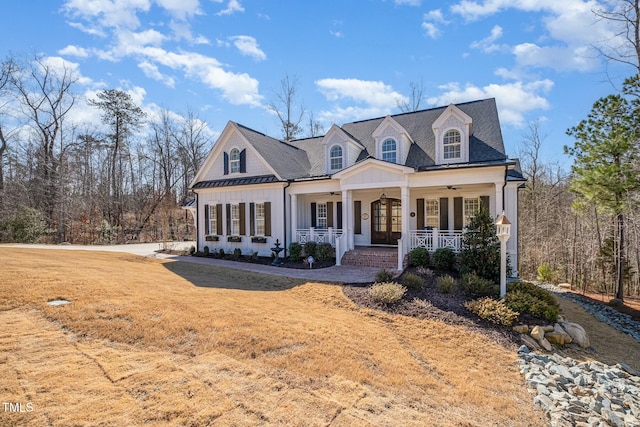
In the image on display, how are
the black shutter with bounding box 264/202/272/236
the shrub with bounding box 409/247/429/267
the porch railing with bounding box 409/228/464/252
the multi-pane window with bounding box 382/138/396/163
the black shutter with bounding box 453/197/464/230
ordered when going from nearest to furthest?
the shrub with bounding box 409/247/429/267
the porch railing with bounding box 409/228/464/252
the black shutter with bounding box 453/197/464/230
the multi-pane window with bounding box 382/138/396/163
the black shutter with bounding box 264/202/272/236

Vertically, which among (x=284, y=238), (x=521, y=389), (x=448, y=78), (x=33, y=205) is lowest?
(x=521, y=389)

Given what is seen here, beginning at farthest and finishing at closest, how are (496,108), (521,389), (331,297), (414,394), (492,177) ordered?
(496,108) < (492,177) < (331,297) < (521,389) < (414,394)

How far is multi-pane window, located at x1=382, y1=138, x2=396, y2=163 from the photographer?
14711mm

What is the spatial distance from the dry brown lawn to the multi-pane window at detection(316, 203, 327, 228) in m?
8.41

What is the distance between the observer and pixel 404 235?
42.0ft

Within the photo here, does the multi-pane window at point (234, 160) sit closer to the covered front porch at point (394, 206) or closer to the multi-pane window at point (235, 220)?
the multi-pane window at point (235, 220)

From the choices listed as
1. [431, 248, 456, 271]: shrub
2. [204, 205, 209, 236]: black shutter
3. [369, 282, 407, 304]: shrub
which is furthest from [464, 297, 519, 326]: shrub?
[204, 205, 209, 236]: black shutter

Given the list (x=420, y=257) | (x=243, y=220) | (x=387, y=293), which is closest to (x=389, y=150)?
(x=420, y=257)

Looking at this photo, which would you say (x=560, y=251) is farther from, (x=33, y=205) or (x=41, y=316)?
(x=33, y=205)

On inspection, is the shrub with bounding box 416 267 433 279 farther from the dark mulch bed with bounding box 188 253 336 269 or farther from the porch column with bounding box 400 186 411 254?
the dark mulch bed with bounding box 188 253 336 269

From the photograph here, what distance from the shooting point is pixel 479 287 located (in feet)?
29.7

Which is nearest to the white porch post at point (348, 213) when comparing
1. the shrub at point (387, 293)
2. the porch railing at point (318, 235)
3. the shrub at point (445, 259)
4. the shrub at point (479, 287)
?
the porch railing at point (318, 235)

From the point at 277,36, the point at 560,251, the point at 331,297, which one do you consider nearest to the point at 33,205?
the point at 277,36

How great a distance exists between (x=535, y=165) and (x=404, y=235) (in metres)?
20.6
